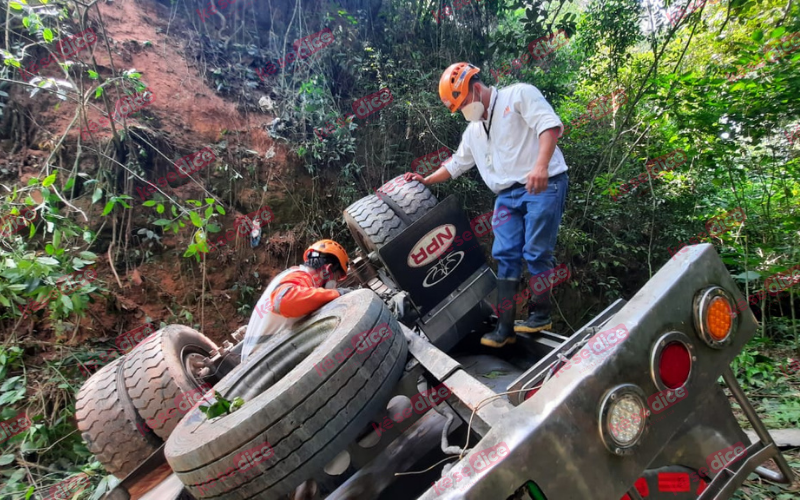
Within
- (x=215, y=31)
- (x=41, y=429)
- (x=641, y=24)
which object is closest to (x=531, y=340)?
(x=41, y=429)

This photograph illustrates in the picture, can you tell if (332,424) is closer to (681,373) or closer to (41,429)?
(681,373)

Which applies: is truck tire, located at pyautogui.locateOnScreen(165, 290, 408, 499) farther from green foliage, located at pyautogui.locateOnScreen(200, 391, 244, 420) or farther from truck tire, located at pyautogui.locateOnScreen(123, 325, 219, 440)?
truck tire, located at pyautogui.locateOnScreen(123, 325, 219, 440)

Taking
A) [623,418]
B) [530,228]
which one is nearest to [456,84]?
[530,228]

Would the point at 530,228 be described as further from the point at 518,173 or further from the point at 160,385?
the point at 160,385

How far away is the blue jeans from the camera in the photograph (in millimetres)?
2422

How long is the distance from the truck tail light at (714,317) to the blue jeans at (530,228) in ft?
4.18

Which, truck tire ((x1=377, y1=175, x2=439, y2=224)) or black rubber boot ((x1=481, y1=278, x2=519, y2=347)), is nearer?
black rubber boot ((x1=481, y1=278, x2=519, y2=347))

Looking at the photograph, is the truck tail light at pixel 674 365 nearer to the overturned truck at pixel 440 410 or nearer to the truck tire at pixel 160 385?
the overturned truck at pixel 440 410

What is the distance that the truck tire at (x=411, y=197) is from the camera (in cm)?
279

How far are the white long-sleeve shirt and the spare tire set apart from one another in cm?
51

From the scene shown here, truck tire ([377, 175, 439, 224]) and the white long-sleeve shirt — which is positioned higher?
the white long-sleeve shirt

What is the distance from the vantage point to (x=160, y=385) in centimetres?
229

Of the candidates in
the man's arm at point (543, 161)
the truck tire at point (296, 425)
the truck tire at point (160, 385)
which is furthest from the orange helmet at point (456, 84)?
the truck tire at point (160, 385)

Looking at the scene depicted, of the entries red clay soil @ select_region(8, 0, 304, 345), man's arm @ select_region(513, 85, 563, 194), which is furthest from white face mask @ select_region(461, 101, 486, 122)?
red clay soil @ select_region(8, 0, 304, 345)
